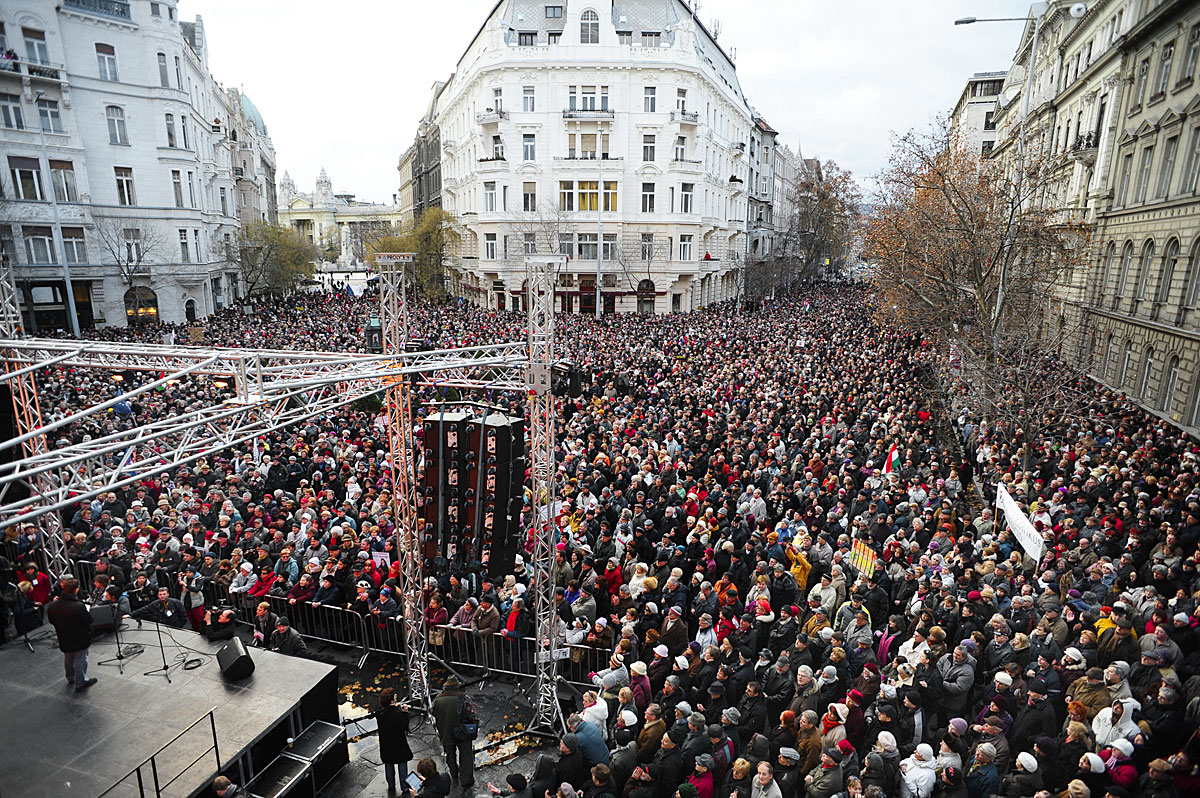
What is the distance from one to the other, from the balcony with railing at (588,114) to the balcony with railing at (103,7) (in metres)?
23.8

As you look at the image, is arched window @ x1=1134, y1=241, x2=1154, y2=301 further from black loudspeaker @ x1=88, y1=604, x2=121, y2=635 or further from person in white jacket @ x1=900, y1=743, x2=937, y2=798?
black loudspeaker @ x1=88, y1=604, x2=121, y2=635

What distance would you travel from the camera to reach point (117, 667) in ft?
28.1

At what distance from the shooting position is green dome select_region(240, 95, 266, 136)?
73.1 meters

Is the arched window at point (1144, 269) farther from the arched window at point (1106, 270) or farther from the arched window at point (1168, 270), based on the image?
the arched window at point (1106, 270)

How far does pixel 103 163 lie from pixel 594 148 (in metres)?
27.3

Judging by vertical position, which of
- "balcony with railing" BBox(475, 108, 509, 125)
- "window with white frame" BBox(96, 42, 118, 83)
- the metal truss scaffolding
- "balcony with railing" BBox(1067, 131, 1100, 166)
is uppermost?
"window with white frame" BBox(96, 42, 118, 83)

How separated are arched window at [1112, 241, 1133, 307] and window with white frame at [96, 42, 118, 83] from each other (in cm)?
4746

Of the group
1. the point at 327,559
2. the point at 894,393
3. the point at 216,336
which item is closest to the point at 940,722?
the point at 327,559

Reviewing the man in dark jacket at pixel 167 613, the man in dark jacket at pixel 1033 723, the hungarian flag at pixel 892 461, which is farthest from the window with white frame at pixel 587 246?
the man in dark jacket at pixel 1033 723

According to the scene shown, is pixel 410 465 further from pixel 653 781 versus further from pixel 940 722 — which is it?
pixel 940 722

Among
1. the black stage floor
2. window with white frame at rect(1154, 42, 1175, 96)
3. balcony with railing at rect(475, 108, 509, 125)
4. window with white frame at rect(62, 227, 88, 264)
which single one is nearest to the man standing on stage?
the black stage floor

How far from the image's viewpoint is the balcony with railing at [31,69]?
1207 inches

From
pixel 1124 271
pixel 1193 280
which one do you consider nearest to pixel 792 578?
pixel 1193 280

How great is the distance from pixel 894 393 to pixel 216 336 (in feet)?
89.1
